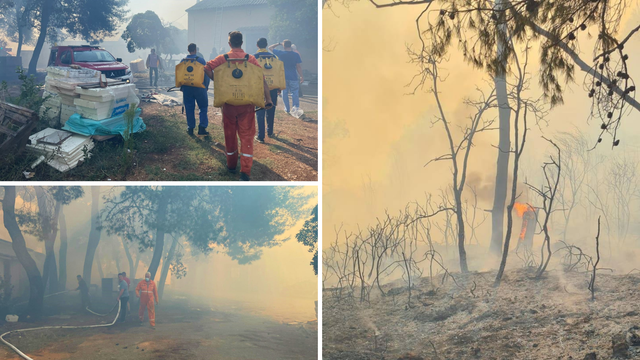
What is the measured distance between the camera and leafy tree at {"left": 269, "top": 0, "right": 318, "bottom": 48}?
4039mm

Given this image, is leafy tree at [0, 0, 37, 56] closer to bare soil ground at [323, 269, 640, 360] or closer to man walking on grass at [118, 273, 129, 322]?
man walking on grass at [118, 273, 129, 322]

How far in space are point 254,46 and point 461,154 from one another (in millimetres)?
2422

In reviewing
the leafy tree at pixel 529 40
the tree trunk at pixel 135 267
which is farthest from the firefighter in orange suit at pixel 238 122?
the tree trunk at pixel 135 267

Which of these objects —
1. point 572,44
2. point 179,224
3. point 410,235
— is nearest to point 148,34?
point 179,224

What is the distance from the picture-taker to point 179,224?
469cm

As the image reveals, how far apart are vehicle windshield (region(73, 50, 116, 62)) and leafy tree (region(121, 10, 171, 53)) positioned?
13.4 inches

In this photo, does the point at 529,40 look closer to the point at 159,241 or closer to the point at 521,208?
the point at 521,208

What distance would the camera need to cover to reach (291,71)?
178 inches

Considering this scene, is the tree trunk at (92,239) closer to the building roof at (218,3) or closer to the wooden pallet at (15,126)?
the wooden pallet at (15,126)

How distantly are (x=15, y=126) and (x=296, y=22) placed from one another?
309cm

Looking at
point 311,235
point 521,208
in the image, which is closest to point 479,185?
point 521,208

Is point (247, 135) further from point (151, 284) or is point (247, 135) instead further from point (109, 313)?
point (109, 313)

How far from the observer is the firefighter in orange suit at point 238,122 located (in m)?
3.85

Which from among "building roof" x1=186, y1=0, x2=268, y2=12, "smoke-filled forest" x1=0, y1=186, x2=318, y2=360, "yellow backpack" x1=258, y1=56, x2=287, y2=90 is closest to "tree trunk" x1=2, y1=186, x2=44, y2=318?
"smoke-filled forest" x1=0, y1=186, x2=318, y2=360
